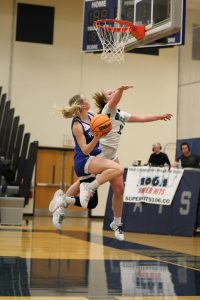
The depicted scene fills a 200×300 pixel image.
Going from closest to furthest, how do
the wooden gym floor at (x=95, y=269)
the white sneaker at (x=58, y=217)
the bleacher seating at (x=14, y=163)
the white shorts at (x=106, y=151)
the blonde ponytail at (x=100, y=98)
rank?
the wooden gym floor at (x=95, y=269), the white shorts at (x=106, y=151), the blonde ponytail at (x=100, y=98), the white sneaker at (x=58, y=217), the bleacher seating at (x=14, y=163)

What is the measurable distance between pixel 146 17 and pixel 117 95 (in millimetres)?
3012

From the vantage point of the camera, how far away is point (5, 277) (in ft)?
21.4

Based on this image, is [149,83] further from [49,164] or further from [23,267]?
[23,267]

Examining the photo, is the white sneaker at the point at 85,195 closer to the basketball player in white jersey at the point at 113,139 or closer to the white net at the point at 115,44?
the basketball player in white jersey at the point at 113,139

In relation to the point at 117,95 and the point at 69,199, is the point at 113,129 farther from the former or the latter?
the point at 69,199

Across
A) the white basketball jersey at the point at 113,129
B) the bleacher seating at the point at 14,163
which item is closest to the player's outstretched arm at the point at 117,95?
the white basketball jersey at the point at 113,129

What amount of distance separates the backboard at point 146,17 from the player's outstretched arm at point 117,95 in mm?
1731

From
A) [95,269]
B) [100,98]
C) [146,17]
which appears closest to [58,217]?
[100,98]

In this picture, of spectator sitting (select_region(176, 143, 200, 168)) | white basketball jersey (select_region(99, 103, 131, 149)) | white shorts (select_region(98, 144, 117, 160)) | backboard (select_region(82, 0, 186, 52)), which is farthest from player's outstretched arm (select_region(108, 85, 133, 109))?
spectator sitting (select_region(176, 143, 200, 168))

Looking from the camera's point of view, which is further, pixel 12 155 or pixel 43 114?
pixel 43 114

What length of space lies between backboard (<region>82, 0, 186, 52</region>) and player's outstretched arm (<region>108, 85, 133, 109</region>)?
5.68 feet

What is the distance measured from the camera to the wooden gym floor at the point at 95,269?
591 centimetres

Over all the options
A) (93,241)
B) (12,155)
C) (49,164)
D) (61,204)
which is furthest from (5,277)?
(49,164)

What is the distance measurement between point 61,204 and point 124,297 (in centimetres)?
394
